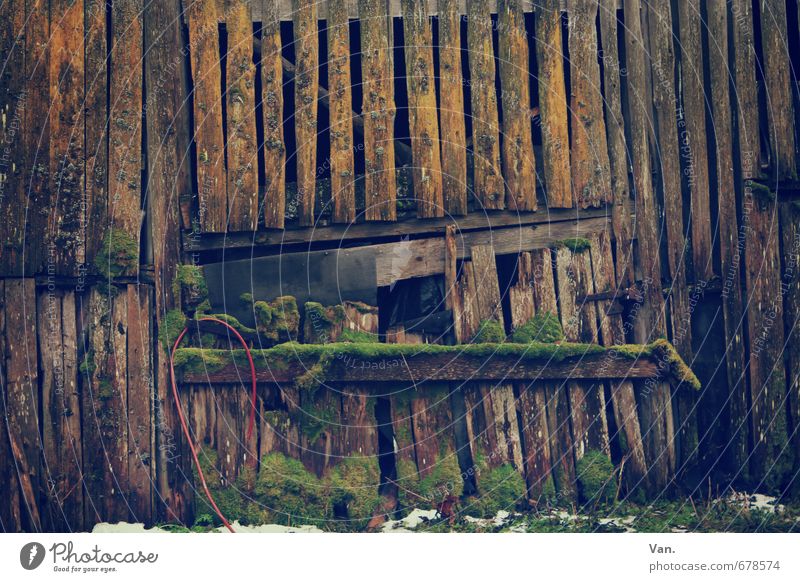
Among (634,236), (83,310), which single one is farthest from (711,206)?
(83,310)

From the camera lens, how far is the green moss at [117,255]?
9820 millimetres

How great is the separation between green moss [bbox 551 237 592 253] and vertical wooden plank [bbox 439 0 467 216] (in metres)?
0.87

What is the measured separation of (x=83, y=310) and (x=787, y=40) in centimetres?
663

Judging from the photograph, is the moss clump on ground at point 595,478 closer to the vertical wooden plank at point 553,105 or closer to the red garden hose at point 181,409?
the vertical wooden plank at point 553,105

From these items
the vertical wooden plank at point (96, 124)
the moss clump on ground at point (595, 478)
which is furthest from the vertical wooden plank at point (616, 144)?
the vertical wooden plank at point (96, 124)

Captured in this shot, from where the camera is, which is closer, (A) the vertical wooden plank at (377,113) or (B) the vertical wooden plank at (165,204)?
(B) the vertical wooden plank at (165,204)

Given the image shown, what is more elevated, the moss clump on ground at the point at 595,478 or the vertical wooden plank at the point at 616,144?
the vertical wooden plank at the point at 616,144

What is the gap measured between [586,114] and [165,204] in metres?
3.76

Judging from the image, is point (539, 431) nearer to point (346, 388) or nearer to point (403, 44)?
point (346, 388)

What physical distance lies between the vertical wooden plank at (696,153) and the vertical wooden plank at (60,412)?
545 cm

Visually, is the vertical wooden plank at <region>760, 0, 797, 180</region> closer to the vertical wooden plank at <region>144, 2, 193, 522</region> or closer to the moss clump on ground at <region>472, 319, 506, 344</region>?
the moss clump on ground at <region>472, 319, 506, 344</region>

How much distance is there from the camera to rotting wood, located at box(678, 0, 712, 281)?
396 inches

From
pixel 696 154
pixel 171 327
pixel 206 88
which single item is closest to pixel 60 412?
pixel 171 327

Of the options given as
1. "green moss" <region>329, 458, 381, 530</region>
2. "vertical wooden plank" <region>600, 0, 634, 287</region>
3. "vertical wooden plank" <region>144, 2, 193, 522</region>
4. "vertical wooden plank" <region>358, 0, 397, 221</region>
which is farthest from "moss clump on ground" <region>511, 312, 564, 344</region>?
"vertical wooden plank" <region>144, 2, 193, 522</region>
